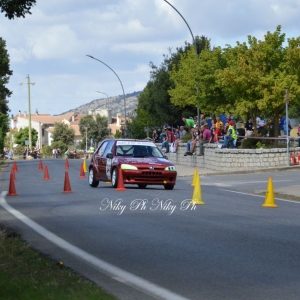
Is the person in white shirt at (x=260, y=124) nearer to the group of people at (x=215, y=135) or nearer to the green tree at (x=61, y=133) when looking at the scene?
the group of people at (x=215, y=135)

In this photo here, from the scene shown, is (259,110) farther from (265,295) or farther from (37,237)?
(265,295)

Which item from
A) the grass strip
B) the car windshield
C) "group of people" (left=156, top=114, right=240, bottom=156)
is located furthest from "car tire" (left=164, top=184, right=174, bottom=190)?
the grass strip

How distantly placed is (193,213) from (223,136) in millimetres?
22643

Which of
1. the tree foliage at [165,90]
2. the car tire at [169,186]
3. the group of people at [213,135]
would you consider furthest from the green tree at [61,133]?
the car tire at [169,186]

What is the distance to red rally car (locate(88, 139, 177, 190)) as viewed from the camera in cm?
2219

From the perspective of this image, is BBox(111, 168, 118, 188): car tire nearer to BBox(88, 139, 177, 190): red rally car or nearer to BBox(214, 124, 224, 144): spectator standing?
BBox(88, 139, 177, 190): red rally car

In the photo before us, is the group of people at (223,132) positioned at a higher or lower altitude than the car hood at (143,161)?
higher

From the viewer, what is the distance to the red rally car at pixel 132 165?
2219cm

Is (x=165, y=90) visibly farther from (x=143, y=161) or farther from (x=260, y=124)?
(x=143, y=161)

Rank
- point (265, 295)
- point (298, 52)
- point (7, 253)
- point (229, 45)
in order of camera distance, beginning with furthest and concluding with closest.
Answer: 1. point (229, 45)
2. point (298, 52)
3. point (7, 253)
4. point (265, 295)

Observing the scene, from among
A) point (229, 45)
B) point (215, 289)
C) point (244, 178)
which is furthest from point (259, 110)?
point (215, 289)

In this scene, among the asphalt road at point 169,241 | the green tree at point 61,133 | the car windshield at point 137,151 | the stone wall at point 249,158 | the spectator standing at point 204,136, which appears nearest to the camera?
the asphalt road at point 169,241

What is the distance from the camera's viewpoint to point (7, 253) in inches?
379

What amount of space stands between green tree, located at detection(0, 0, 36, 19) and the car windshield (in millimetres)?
10443
